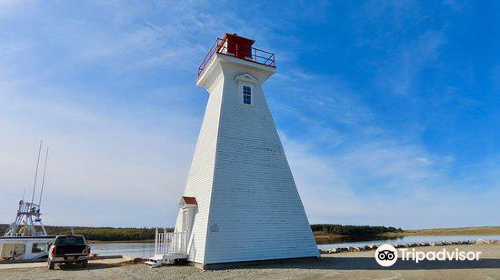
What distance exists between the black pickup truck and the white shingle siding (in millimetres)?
5497

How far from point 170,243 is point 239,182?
4.46m

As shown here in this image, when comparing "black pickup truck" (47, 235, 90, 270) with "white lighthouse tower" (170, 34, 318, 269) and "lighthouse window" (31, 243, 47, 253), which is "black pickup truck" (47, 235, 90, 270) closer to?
"white lighthouse tower" (170, 34, 318, 269)

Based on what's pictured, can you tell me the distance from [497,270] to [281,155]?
908 cm

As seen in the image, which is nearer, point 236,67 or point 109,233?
point 236,67

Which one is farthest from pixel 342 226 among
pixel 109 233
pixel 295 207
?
pixel 295 207

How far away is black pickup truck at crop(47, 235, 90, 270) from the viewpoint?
14281mm

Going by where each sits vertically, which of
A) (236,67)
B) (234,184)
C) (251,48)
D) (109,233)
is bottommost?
(109,233)

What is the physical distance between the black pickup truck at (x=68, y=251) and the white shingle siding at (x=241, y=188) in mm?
5497

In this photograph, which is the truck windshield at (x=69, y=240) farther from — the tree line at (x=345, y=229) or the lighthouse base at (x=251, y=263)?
the tree line at (x=345, y=229)

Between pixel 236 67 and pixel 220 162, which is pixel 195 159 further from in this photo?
pixel 236 67

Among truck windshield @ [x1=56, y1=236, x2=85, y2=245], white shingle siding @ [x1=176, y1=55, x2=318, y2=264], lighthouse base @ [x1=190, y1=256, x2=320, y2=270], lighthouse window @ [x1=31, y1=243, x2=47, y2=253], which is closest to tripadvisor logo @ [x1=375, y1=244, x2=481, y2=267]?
lighthouse base @ [x1=190, y1=256, x2=320, y2=270]

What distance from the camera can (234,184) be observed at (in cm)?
1379

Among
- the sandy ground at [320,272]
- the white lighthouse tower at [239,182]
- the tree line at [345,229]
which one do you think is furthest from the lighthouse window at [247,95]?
the tree line at [345,229]

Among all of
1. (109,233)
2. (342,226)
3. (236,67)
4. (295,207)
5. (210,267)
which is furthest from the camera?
(342,226)
